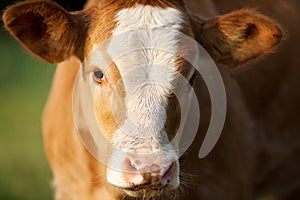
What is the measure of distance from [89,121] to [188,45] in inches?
27.3

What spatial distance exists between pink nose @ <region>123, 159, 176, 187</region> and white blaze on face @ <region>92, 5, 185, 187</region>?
5cm

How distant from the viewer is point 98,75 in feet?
17.8

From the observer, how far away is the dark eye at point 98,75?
17.7 ft

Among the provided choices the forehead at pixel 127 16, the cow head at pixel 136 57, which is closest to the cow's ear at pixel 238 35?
the cow head at pixel 136 57

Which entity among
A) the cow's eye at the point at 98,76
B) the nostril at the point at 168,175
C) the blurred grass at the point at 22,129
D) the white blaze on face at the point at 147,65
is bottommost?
the blurred grass at the point at 22,129

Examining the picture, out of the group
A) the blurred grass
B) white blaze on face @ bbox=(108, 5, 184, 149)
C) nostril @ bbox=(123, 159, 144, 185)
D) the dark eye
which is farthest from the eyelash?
the blurred grass

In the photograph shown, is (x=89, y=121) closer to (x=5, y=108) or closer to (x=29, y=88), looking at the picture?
(x=5, y=108)

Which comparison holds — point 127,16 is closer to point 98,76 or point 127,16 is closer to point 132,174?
point 98,76

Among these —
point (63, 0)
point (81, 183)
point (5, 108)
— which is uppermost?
point (81, 183)

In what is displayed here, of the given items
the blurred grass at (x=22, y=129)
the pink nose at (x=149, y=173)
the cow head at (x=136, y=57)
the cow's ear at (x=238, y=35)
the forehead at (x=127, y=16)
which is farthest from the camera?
the blurred grass at (x=22, y=129)

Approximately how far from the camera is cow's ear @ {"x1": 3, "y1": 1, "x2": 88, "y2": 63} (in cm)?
540

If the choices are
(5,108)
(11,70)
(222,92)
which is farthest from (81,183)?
(11,70)

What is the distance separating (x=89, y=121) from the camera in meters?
5.70

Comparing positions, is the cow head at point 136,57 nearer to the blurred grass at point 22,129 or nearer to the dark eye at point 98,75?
the dark eye at point 98,75
